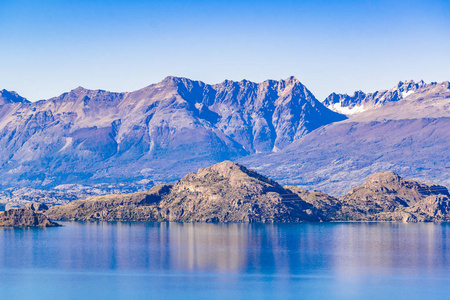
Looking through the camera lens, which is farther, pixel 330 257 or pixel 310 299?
pixel 330 257

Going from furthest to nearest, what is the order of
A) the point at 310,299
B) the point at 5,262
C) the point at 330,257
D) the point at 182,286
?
1. the point at 330,257
2. the point at 5,262
3. the point at 182,286
4. the point at 310,299

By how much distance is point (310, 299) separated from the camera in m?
132

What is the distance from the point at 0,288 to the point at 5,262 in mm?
38668

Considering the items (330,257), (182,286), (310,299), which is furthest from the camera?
(330,257)

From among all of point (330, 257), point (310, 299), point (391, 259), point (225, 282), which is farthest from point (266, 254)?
point (310, 299)

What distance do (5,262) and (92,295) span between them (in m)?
51.7

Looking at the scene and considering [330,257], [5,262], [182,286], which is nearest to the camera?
Answer: [182,286]

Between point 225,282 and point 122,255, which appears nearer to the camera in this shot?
point 225,282

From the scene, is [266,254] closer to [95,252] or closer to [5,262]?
[95,252]

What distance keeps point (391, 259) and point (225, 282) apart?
178 feet

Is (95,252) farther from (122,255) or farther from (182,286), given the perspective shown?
(182,286)

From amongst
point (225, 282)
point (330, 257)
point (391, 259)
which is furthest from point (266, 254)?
point (225, 282)

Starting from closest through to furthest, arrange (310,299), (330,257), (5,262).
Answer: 1. (310,299)
2. (5,262)
3. (330,257)

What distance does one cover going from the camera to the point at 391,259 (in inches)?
7274
